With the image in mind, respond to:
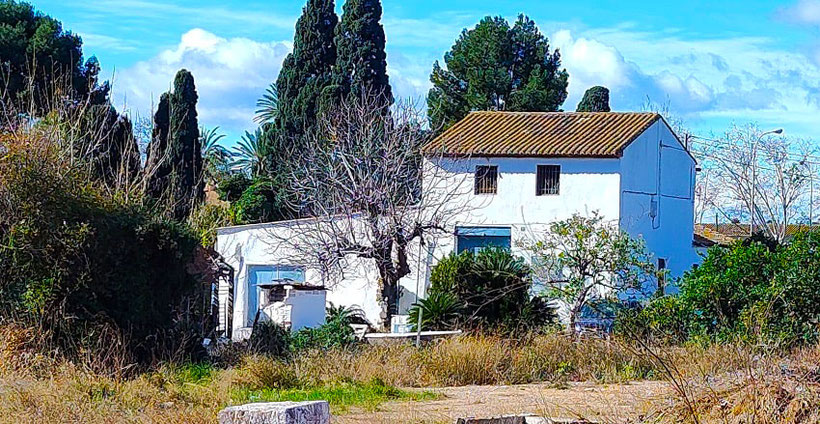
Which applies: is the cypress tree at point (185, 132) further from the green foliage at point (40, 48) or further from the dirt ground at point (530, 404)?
the dirt ground at point (530, 404)

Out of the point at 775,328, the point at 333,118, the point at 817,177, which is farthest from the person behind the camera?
the point at 817,177

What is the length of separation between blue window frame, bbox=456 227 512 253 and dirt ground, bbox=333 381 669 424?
50.0ft

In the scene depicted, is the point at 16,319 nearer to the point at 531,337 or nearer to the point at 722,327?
the point at 531,337

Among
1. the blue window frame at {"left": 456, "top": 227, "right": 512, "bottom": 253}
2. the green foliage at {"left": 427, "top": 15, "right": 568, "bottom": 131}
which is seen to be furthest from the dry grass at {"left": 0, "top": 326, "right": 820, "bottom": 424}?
the green foliage at {"left": 427, "top": 15, "right": 568, "bottom": 131}

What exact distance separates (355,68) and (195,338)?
21964mm

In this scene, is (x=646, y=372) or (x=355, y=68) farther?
(x=355, y=68)

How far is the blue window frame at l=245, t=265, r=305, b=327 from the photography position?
104 feet

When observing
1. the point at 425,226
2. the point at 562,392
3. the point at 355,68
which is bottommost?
the point at 562,392

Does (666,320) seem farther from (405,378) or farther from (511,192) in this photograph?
(511,192)

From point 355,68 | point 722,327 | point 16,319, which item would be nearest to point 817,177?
point 355,68

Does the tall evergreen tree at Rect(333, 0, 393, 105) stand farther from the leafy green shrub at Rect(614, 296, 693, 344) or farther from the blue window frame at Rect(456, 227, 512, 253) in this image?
the leafy green shrub at Rect(614, 296, 693, 344)

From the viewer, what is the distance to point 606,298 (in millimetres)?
23750

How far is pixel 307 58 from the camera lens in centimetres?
4109

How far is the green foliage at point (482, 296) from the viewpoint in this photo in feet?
72.0
